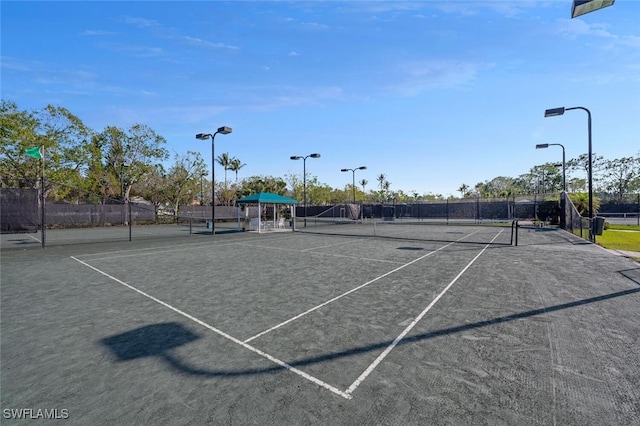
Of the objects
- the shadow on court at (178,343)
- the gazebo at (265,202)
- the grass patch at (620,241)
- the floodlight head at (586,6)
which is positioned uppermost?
the floodlight head at (586,6)

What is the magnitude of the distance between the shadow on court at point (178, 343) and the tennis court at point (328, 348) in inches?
1.0

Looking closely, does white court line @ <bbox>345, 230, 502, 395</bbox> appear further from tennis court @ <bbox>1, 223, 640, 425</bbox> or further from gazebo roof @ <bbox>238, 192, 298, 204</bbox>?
gazebo roof @ <bbox>238, 192, 298, 204</bbox>

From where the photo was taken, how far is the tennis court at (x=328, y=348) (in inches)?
113

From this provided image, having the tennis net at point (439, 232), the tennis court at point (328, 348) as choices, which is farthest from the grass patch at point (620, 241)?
the tennis court at point (328, 348)

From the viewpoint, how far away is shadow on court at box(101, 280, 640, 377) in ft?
11.8

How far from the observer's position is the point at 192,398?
3031 millimetres

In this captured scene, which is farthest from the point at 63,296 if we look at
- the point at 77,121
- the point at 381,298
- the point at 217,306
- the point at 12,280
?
the point at 77,121

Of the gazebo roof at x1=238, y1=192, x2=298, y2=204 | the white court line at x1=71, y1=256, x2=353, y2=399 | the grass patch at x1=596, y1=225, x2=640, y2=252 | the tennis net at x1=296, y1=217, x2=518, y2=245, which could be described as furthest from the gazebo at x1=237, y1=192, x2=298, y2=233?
the grass patch at x1=596, y1=225, x2=640, y2=252

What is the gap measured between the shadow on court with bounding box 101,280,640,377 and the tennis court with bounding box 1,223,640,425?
3cm

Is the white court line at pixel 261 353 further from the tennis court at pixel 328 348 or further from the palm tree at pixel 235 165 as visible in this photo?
the palm tree at pixel 235 165

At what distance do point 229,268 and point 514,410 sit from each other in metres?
8.60

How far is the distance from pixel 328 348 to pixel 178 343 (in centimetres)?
218

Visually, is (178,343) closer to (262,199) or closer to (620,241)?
(262,199)

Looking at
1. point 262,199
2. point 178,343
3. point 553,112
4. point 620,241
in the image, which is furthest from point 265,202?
point 620,241
